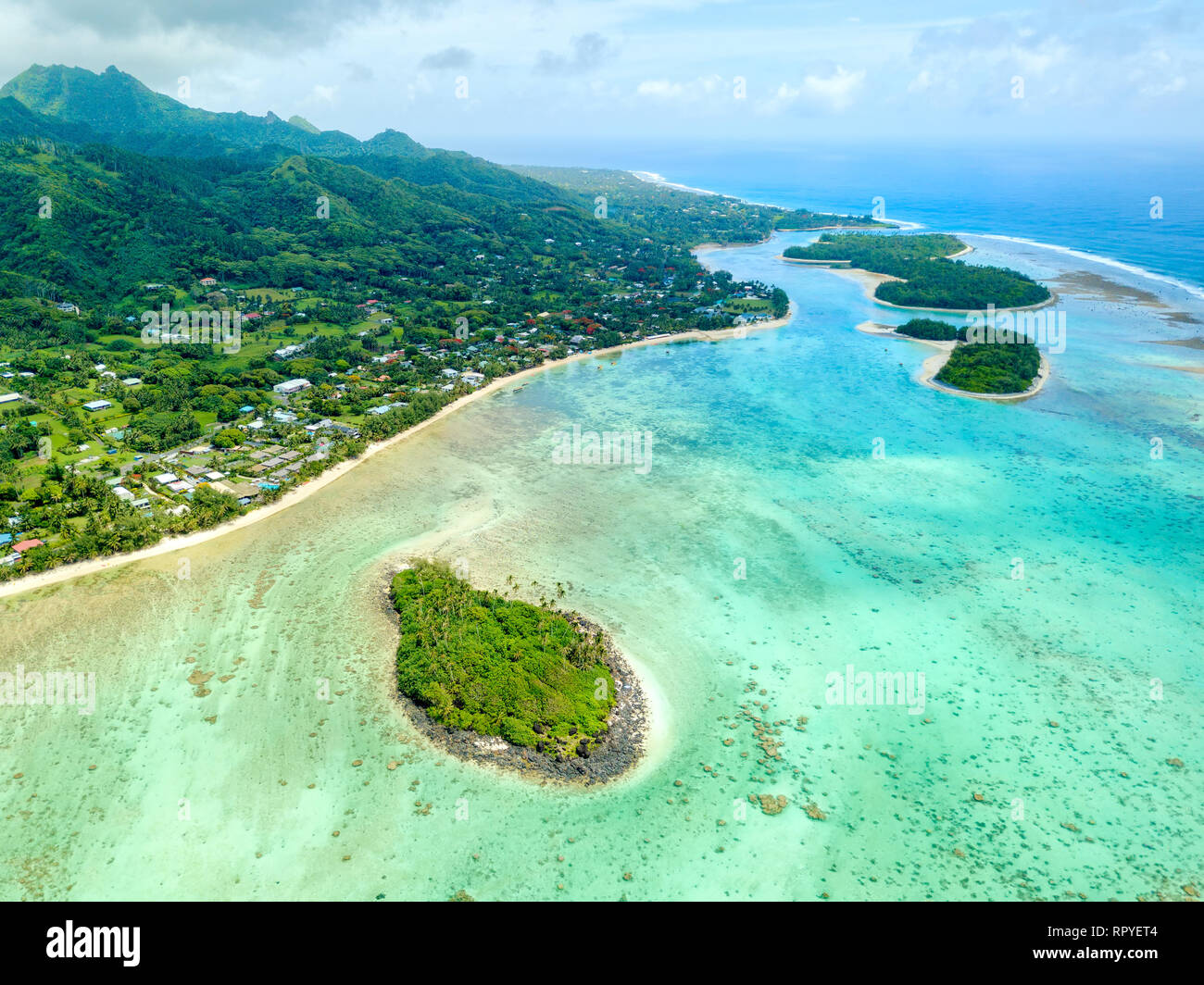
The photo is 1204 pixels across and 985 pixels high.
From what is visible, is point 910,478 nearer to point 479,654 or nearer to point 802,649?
point 802,649

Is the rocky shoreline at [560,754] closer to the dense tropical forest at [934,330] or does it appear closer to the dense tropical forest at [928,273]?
the dense tropical forest at [934,330]

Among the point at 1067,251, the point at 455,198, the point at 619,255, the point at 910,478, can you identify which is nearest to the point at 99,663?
the point at 910,478

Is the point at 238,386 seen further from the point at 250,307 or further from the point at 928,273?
the point at 928,273

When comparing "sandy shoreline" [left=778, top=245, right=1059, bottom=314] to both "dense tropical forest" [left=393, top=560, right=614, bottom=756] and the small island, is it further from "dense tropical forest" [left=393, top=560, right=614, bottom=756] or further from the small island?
"dense tropical forest" [left=393, top=560, right=614, bottom=756]

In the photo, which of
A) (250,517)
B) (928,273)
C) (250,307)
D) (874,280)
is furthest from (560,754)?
(874,280)
